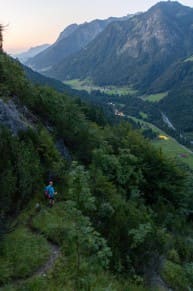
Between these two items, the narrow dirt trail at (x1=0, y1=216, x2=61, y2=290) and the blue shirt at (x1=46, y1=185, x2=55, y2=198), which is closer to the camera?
the narrow dirt trail at (x1=0, y1=216, x2=61, y2=290)

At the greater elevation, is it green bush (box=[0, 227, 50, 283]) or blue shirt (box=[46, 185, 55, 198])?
blue shirt (box=[46, 185, 55, 198])

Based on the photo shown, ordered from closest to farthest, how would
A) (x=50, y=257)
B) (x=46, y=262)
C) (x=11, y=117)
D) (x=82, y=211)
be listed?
1. (x=82, y=211)
2. (x=46, y=262)
3. (x=50, y=257)
4. (x=11, y=117)

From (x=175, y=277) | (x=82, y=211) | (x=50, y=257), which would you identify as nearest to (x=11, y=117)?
(x=50, y=257)

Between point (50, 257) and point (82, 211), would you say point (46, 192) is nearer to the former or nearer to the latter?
point (50, 257)

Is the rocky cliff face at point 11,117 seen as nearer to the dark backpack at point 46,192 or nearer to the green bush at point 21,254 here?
the dark backpack at point 46,192

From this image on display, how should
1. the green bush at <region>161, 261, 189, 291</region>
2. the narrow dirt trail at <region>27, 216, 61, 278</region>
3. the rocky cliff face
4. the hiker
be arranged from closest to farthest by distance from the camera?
the narrow dirt trail at <region>27, 216, 61, 278</region>
the green bush at <region>161, 261, 189, 291</region>
the hiker
the rocky cliff face

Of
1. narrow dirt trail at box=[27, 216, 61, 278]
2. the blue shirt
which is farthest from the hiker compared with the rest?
narrow dirt trail at box=[27, 216, 61, 278]

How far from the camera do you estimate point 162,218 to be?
19250 mm

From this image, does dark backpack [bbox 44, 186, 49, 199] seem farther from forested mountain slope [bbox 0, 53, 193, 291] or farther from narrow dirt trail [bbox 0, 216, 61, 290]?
narrow dirt trail [bbox 0, 216, 61, 290]

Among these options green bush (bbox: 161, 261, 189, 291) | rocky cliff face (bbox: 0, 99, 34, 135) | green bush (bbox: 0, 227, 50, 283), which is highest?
rocky cliff face (bbox: 0, 99, 34, 135)

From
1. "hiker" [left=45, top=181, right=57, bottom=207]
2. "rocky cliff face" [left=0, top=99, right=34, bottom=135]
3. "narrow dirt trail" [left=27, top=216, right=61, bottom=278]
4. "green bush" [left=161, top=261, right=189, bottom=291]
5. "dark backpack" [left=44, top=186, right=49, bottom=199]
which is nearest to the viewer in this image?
"narrow dirt trail" [left=27, top=216, right=61, bottom=278]

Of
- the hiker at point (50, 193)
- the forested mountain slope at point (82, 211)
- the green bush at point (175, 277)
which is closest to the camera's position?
the forested mountain slope at point (82, 211)

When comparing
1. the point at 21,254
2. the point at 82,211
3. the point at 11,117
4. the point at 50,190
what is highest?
the point at 11,117

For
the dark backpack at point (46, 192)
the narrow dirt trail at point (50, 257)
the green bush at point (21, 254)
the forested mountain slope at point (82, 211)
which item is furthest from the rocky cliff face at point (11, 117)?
the green bush at point (21, 254)
